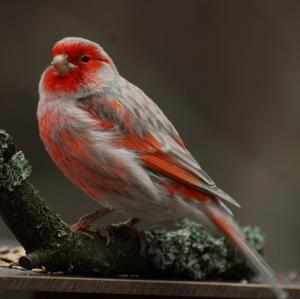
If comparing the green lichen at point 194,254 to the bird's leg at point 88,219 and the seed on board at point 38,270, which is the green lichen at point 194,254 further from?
the seed on board at point 38,270

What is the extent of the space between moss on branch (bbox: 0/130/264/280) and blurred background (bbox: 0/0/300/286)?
4.70 m

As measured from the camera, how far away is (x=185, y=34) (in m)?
12.1

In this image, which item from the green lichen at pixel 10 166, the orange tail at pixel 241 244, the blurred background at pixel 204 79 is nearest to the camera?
the green lichen at pixel 10 166

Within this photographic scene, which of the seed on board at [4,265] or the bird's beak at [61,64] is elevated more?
the bird's beak at [61,64]

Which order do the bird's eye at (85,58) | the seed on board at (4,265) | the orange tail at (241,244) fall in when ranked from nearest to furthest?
1. the orange tail at (241,244)
2. the seed on board at (4,265)
3. the bird's eye at (85,58)

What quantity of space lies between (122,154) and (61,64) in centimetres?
69

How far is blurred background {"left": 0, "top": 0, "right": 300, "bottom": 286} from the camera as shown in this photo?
11117mm

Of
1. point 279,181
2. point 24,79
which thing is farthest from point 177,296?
point 24,79

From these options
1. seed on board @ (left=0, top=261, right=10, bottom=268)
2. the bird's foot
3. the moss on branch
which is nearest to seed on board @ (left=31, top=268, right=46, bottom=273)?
the moss on branch

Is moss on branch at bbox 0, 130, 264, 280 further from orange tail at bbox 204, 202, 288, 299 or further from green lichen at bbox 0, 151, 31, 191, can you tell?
orange tail at bbox 204, 202, 288, 299

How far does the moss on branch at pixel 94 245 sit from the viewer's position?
4992 mm

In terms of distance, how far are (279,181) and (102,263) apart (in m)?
5.85

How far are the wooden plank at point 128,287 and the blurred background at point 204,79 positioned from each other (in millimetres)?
5555

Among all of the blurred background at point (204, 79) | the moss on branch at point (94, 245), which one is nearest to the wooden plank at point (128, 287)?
the moss on branch at point (94, 245)
